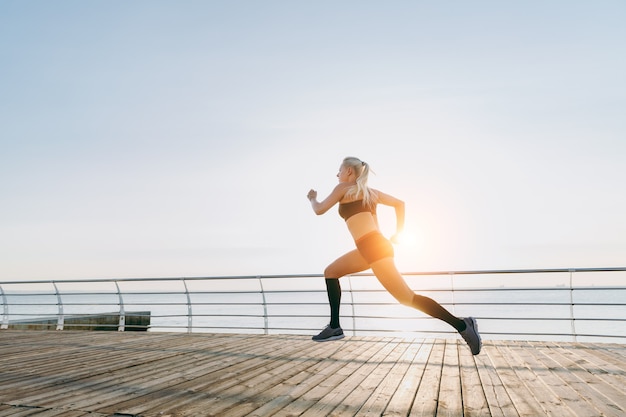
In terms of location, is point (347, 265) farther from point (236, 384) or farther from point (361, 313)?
point (361, 313)

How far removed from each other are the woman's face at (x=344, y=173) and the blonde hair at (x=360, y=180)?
0.03 metres

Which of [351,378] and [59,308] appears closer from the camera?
[351,378]

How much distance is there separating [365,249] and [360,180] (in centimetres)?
64

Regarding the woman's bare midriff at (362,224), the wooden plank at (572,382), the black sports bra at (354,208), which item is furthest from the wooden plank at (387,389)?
the black sports bra at (354,208)

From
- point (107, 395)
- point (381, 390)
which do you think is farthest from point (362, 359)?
point (107, 395)

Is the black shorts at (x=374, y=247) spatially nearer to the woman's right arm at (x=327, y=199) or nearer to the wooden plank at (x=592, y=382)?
the woman's right arm at (x=327, y=199)

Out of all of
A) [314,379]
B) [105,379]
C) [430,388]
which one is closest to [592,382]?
[430,388]

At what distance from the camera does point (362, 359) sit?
4754 millimetres

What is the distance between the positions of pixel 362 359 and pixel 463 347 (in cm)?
156

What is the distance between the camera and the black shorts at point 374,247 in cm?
421

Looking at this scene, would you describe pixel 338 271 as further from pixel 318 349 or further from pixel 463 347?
pixel 463 347

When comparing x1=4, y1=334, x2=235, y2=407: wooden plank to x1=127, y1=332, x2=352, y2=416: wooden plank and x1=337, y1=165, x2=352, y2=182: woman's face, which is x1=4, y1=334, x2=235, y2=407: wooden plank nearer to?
x1=127, y1=332, x2=352, y2=416: wooden plank

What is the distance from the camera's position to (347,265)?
4.55 meters

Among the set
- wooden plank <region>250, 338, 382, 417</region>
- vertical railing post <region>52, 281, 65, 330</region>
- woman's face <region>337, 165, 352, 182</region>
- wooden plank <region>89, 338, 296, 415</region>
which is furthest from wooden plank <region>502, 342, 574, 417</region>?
vertical railing post <region>52, 281, 65, 330</region>
